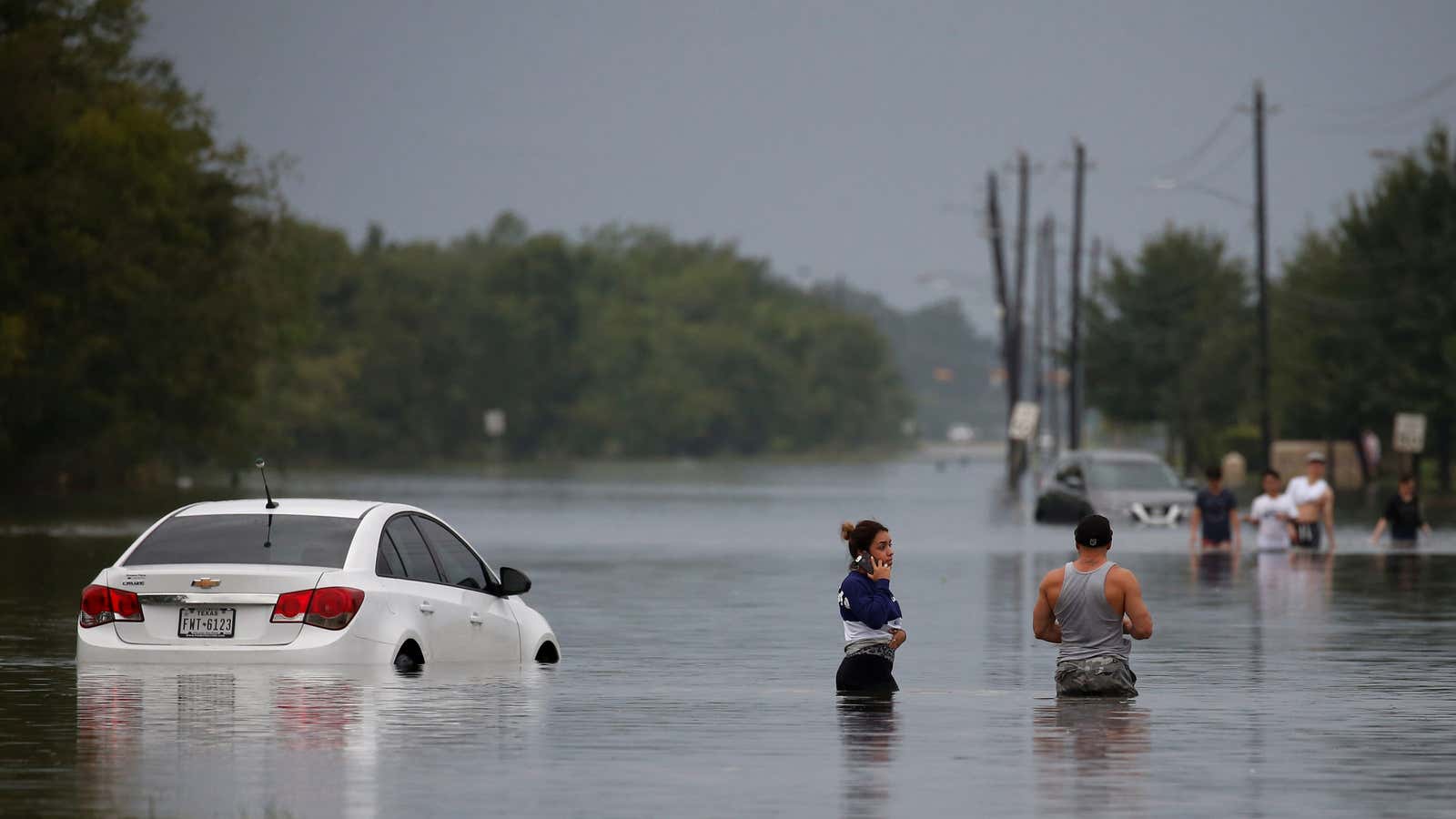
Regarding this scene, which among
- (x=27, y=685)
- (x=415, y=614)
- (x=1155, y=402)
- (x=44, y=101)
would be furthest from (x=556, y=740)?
(x=1155, y=402)

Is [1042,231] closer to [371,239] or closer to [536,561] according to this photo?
[371,239]

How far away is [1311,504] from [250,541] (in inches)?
899

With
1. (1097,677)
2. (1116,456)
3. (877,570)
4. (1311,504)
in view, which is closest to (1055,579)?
(1097,677)

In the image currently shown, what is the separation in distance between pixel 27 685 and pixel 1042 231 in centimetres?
10987

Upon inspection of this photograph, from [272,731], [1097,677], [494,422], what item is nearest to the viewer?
[272,731]

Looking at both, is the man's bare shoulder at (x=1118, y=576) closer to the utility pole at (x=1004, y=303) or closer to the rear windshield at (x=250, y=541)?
the rear windshield at (x=250, y=541)

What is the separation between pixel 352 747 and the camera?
13.9 meters

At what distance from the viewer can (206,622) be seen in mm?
16000

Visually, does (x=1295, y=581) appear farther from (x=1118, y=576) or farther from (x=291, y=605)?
(x=291, y=605)

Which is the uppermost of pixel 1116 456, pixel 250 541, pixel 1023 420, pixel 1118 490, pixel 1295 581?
pixel 1023 420

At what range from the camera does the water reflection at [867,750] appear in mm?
12047

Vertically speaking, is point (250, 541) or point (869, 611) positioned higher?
point (250, 541)

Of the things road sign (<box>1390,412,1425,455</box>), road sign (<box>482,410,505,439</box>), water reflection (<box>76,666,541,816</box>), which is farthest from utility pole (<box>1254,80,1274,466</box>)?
road sign (<box>482,410,505,439</box>)

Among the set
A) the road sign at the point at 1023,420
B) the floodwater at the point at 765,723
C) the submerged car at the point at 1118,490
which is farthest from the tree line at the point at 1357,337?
the floodwater at the point at 765,723
